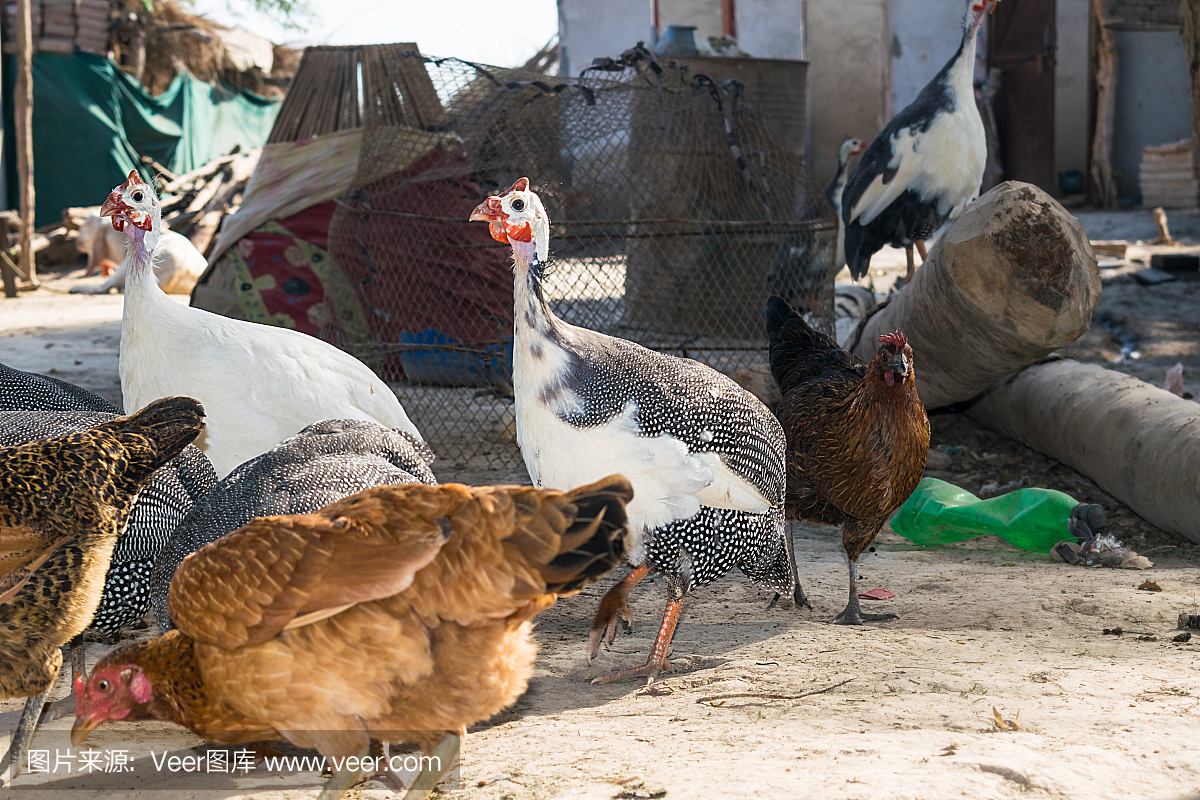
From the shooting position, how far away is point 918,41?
14211 mm

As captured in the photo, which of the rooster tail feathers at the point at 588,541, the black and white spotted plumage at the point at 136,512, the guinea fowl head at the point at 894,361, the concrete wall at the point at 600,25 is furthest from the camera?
the concrete wall at the point at 600,25

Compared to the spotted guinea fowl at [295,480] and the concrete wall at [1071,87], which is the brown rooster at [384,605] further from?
the concrete wall at [1071,87]

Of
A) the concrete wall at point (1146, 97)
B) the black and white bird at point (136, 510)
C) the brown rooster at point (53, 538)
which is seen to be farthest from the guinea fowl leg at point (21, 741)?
the concrete wall at point (1146, 97)

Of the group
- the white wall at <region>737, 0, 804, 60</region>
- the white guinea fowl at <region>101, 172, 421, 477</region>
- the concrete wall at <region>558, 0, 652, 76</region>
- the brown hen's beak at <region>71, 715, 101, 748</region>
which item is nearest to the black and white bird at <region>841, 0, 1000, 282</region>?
the white guinea fowl at <region>101, 172, 421, 477</region>

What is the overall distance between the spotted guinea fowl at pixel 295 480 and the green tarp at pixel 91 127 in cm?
1137

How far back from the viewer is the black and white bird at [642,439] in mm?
3152

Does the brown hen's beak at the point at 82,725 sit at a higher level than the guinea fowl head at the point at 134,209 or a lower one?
lower

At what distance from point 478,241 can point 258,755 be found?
15.0ft

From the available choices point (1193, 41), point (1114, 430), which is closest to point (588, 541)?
point (1114, 430)

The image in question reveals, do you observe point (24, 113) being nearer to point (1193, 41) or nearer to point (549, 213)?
point (549, 213)

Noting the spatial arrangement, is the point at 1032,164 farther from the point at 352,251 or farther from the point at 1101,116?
the point at 352,251

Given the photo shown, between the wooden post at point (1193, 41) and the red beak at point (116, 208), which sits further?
the wooden post at point (1193, 41)

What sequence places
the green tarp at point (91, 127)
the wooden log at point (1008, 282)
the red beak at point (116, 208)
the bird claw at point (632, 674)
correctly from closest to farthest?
the bird claw at point (632, 674), the red beak at point (116, 208), the wooden log at point (1008, 282), the green tarp at point (91, 127)

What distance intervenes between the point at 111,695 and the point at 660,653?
1619mm
